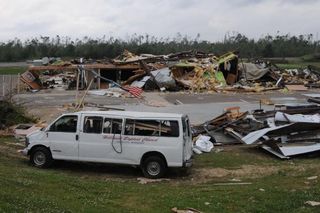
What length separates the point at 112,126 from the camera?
15891 millimetres

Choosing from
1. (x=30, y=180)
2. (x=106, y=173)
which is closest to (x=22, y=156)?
(x=106, y=173)

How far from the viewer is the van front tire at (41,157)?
16.5 m

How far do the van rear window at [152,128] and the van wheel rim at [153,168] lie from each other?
822mm

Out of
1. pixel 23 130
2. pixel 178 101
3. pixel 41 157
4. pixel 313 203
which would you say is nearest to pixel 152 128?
pixel 41 157

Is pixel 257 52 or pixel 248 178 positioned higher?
pixel 257 52

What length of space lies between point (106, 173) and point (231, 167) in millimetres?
3907

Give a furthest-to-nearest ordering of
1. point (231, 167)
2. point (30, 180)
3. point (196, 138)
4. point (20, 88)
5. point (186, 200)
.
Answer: point (20, 88) < point (196, 138) < point (231, 167) < point (30, 180) < point (186, 200)

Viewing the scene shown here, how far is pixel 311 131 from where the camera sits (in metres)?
19.8

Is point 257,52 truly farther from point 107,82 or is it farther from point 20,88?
point 20,88

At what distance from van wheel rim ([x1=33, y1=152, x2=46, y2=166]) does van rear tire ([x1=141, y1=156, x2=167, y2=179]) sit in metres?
3.12

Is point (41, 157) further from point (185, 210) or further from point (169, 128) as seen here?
point (185, 210)

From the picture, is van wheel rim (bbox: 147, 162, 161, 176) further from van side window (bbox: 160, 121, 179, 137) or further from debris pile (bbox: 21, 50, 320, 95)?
debris pile (bbox: 21, 50, 320, 95)

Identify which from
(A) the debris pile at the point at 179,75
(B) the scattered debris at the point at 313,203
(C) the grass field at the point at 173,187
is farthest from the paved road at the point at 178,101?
(B) the scattered debris at the point at 313,203

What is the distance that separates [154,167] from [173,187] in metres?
1.73
